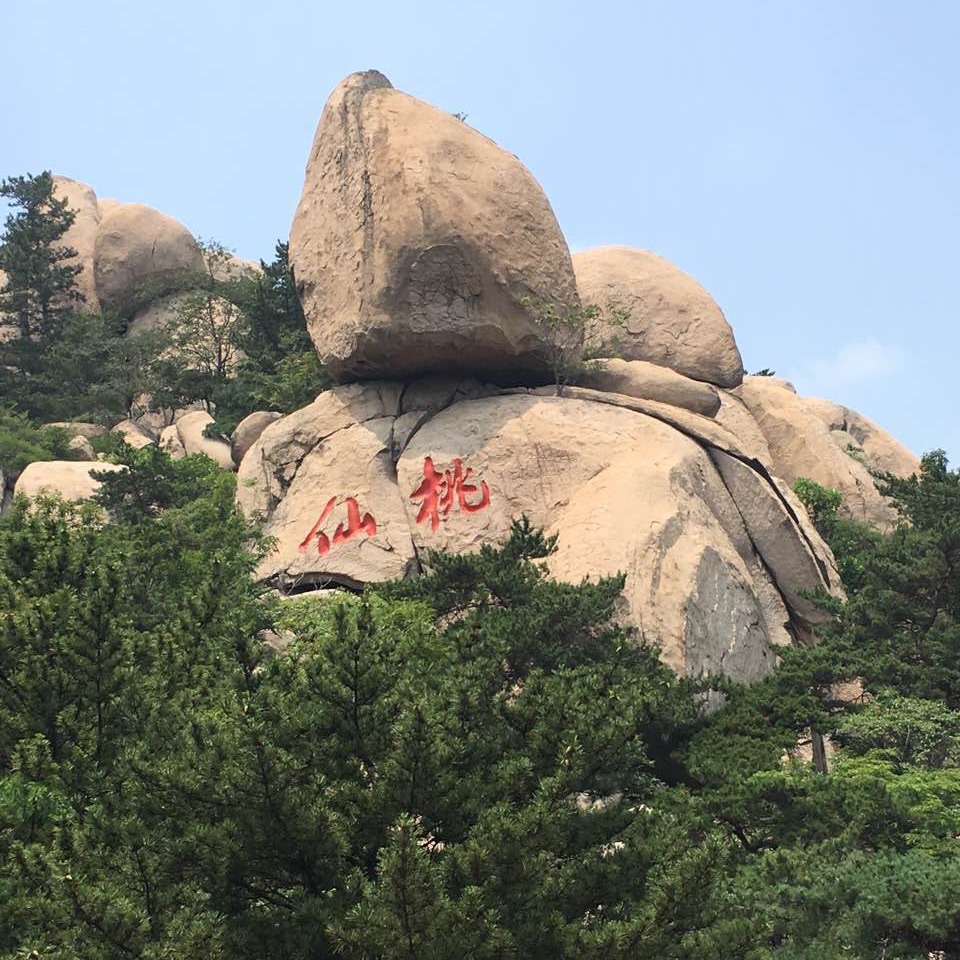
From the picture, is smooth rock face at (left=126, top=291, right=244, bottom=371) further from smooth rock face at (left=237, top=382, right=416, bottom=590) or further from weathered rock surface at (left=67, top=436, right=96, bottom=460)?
smooth rock face at (left=237, top=382, right=416, bottom=590)

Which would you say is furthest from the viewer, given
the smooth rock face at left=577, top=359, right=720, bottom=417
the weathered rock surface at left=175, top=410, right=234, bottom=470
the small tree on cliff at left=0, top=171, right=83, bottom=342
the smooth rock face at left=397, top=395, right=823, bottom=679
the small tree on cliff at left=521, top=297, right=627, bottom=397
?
the small tree on cliff at left=0, top=171, right=83, bottom=342

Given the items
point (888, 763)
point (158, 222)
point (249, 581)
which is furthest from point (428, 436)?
point (158, 222)

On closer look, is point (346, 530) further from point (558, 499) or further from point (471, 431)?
point (558, 499)

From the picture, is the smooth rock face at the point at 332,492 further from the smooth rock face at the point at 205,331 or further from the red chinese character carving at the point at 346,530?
the smooth rock face at the point at 205,331

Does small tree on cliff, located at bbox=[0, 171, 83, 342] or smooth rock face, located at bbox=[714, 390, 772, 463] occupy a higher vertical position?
small tree on cliff, located at bbox=[0, 171, 83, 342]

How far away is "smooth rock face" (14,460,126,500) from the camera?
20.3 metres

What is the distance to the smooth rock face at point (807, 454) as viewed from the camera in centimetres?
2211

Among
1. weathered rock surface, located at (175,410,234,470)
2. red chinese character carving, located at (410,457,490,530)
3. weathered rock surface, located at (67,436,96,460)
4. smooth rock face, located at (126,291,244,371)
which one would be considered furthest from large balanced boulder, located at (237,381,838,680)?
smooth rock face, located at (126,291,244,371)

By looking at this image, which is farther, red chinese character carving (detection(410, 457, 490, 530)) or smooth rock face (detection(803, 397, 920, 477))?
smooth rock face (detection(803, 397, 920, 477))

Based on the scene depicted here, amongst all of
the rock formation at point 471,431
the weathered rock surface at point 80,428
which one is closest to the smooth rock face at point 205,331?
the weathered rock surface at point 80,428

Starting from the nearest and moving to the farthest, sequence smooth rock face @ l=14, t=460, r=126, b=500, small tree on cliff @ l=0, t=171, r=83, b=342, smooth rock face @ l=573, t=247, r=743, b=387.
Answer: smooth rock face @ l=14, t=460, r=126, b=500 < smooth rock face @ l=573, t=247, r=743, b=387 < small tree on cliff @ l=0, t=171, r=83, b=342

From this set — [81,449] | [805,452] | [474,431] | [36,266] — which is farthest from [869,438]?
[36,266]

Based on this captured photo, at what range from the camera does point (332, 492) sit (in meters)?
17.5

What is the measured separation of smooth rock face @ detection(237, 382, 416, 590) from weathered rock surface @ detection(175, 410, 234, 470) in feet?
12.5
